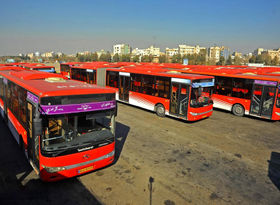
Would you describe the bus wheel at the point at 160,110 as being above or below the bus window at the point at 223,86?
below

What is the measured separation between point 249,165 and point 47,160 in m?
6.76

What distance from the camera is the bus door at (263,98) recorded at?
546 inches

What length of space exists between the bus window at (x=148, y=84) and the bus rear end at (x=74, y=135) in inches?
340

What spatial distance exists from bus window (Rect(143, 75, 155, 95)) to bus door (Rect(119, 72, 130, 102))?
2026mm

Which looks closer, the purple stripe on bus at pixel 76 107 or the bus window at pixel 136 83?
the purple stripe on bus at pixel 76 107

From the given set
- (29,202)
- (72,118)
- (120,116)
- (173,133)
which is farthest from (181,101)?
(29,202)

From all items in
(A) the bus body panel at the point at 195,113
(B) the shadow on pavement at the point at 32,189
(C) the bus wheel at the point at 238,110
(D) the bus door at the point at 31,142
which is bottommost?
(B) the shadow on pavement at the point at 32,189

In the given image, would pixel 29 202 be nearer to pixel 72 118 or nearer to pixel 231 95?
pixel 72 118

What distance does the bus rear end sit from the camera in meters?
5.73

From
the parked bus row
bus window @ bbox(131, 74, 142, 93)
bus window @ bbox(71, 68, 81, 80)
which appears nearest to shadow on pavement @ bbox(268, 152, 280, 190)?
the parked bus row

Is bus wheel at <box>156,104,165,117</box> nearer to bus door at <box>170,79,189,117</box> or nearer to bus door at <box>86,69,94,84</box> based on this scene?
bus door at <box>170,79,189,117</box>

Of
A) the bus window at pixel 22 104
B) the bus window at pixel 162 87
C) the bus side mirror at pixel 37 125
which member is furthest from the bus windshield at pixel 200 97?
the bus side mirror at pixel 37 125

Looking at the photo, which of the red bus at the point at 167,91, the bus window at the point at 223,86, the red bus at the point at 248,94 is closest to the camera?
the red bus at the point at 167,91

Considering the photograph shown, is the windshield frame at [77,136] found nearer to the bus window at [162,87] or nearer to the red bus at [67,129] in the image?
the red bus at [67,129]
